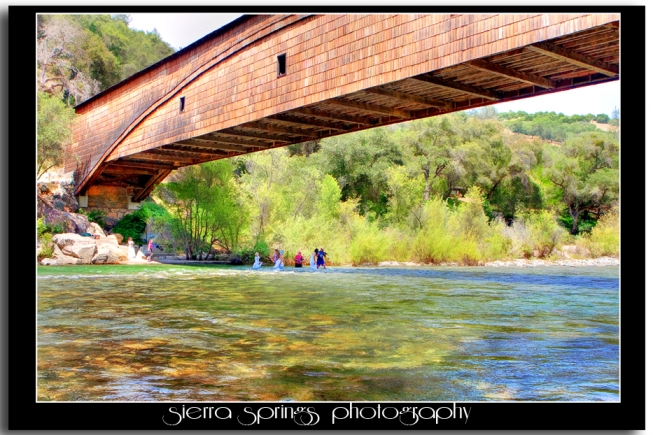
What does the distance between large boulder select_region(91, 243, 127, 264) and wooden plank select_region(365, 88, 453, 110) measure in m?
13.5

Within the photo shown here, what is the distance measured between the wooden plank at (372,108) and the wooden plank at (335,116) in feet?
3.14

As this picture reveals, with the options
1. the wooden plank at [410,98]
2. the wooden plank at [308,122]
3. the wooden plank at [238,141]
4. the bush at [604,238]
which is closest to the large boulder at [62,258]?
the wooden plank at [238,141]

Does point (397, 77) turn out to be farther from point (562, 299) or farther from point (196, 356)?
point (196, 356)

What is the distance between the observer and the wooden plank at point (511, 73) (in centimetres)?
1098

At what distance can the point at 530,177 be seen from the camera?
118 ft

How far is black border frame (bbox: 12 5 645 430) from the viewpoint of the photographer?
4645 millimetres

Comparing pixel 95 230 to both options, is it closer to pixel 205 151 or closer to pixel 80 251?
pixel 80 251

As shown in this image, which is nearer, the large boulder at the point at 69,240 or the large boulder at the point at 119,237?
the large boulder at the point at 69,240

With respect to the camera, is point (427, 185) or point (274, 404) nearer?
point (274, 404)

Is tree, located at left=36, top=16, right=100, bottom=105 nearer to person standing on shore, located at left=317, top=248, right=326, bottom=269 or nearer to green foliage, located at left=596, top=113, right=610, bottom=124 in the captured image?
person standing on shore, located at left=317, top=248, right=326, bottom=269

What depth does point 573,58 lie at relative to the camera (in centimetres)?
1038

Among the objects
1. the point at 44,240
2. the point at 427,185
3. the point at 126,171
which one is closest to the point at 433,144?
the point at 427,185

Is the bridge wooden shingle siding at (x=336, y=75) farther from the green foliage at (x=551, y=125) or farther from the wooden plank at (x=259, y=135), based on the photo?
the green foliage at (x=551, y=125)

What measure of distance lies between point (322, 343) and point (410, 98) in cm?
734
